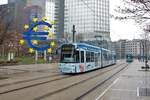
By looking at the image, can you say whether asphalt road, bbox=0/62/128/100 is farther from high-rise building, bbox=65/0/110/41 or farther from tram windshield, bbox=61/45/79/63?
high-rise building, bbox=65/0/110/41

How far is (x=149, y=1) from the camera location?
13.4 metres

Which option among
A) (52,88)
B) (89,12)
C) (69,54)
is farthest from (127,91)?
(89,12)

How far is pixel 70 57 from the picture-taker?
25891 millimetres

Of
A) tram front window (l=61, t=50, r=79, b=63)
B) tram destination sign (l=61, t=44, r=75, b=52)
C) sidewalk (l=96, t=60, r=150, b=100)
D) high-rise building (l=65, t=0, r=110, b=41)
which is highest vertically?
high-rise building (l=65, t=0, r=110, b=41)

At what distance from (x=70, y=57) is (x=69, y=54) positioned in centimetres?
33

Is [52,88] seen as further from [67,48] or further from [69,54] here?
[67,48]

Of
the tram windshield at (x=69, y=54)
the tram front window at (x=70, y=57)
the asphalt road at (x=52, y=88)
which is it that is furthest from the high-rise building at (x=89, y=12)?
the asphalt road at (x=52, y=88)

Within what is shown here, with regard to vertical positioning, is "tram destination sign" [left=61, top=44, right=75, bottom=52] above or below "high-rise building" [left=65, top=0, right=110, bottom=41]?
below

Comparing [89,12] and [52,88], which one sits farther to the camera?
[89,12]

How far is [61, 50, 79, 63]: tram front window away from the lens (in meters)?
25.6

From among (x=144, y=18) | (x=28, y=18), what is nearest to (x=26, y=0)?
(x=28, y=18)

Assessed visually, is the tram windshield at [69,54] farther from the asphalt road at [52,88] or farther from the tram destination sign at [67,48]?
the asphalt road at [52,88]

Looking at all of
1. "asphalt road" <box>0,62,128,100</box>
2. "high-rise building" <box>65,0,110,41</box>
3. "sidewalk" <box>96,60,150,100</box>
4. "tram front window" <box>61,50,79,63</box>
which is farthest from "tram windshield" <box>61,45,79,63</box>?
"high-rise building" <box>65,0,110,41</box>

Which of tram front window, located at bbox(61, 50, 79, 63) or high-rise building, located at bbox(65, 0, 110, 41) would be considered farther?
high-rise building, located at bbox(65, 0, 110, 41)
